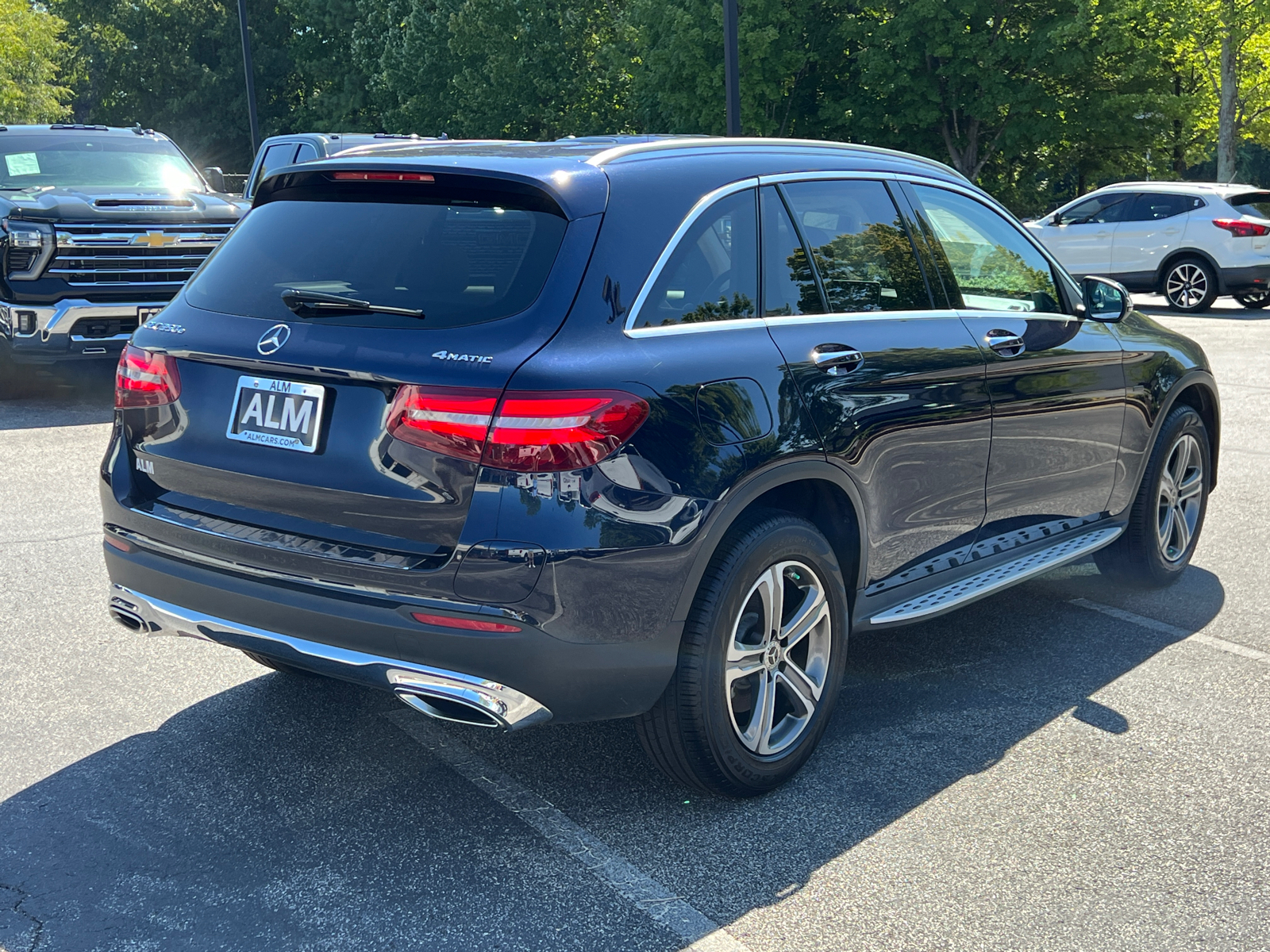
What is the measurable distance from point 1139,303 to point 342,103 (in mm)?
36082

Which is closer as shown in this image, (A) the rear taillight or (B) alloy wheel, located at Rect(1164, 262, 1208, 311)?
(A) the rear taillight

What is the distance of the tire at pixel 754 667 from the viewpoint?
3.50m

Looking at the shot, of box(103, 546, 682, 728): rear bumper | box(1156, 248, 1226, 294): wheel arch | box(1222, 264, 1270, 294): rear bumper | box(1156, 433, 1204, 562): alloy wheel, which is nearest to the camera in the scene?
box(103, 546, 682, 728): rear bumper

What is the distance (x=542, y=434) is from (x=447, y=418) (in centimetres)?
24

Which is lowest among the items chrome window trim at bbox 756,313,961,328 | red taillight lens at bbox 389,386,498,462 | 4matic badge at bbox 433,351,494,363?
red taillight lens at bbox 389,386,498,462

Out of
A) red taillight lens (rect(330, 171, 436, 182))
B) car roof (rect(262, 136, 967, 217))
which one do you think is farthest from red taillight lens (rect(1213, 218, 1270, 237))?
red taillight lens (rect(330, 171, 436, 182))

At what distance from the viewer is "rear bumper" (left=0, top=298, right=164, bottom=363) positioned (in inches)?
402

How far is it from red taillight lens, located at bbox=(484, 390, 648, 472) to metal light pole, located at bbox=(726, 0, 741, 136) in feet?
37.7

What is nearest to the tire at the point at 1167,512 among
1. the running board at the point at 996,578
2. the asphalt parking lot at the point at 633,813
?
the running board at the point at 996,578

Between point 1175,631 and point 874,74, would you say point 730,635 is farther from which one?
point 874,74

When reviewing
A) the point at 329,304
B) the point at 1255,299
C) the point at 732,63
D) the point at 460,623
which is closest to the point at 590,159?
the point at 329,304

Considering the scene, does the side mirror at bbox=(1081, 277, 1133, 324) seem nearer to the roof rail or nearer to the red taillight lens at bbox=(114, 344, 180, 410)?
the roof rail

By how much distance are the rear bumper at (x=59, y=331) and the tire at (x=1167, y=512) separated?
763 centimetres

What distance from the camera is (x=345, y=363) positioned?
333cm
